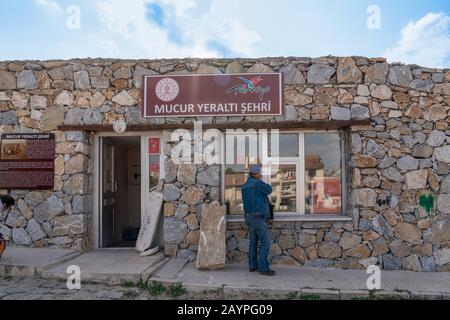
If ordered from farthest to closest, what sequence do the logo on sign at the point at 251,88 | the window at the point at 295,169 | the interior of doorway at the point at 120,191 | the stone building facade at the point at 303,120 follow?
1. the interior of doorway at the point at 120,191
2. the window at the point at 295,169
3. the logo on sign at the point at 251,88
4. the stone building facade at the point at 303,120

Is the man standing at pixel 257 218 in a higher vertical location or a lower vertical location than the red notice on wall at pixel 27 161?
lower

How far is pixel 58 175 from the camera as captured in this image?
6.61 metres

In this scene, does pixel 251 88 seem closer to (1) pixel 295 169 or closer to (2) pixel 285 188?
(1) pixel 295 169

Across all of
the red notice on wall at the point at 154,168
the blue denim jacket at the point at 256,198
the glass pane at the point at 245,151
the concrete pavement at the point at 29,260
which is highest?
the glass pane at the point at 245,151

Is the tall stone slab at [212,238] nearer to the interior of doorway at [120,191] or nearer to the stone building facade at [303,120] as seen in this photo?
the stone building facade at [303,120]

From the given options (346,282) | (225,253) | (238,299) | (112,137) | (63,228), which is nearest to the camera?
(238,299)

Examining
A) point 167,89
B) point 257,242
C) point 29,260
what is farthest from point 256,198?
point 29,260

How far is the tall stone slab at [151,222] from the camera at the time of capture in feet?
21.5

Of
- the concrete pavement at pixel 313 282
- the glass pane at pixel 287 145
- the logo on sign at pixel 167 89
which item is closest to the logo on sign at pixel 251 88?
the glass pane at pixel 287 145

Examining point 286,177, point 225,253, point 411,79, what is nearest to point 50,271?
point 225,253

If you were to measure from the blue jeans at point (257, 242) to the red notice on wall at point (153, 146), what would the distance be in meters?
2.37

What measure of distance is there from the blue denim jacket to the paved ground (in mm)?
1020

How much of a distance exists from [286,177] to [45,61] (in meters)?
5.13

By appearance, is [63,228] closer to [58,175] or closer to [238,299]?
[58,175]
